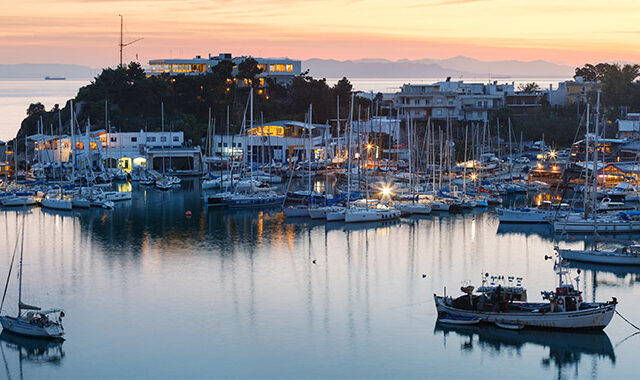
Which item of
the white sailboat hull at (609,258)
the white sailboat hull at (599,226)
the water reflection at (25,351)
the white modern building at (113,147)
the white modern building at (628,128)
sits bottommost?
the water reflection at (25,351)

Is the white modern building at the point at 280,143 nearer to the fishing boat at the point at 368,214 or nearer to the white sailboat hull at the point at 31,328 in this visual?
the fishing boat at the point at 368,214

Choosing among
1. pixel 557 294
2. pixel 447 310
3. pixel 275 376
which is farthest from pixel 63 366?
pixel 557 294

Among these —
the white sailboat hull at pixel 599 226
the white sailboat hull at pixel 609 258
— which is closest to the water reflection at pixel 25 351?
the white sailboat hull at pixel 609 258

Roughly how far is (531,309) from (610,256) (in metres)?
8.36

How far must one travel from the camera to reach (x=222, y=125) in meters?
70.4

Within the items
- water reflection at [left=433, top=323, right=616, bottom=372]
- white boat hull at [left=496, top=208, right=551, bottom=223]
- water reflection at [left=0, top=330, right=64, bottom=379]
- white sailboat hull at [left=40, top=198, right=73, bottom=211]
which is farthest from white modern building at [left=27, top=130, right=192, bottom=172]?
water reflection at [left=433, top=323, right=616, bottom=372]

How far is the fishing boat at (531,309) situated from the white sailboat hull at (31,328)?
9.90 metres

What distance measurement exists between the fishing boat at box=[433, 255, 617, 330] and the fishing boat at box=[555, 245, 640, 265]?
24.1ft

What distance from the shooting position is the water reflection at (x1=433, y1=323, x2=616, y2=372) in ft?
70.3

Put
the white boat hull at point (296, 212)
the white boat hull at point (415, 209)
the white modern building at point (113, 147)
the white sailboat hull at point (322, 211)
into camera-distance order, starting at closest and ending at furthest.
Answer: the white sailboat hull at point (322, 211)
the white boat hull at point (296, 212)
the white boat hull at point (415, 209)
the white modern building at point (113, 147)

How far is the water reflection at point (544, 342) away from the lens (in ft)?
70.3

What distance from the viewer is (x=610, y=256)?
98.5ft

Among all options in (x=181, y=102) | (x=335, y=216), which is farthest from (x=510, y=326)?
(x=181, y=102)

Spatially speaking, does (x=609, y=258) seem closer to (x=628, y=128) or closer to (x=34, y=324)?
(x=34, y=324)
